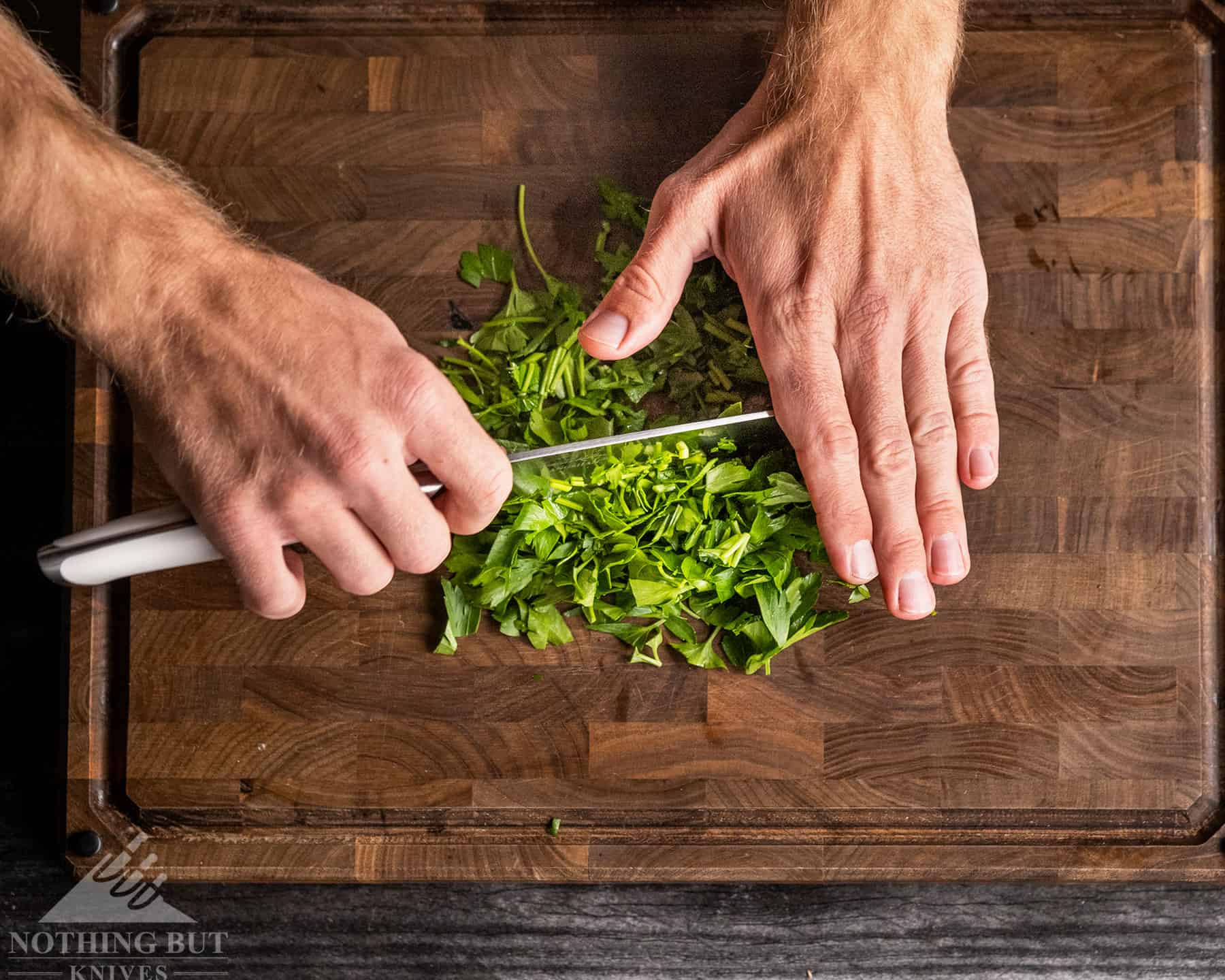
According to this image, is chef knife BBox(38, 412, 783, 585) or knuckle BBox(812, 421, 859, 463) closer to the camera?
chef knife BBox(38, 412, 783, 585)

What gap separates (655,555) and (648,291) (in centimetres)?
41

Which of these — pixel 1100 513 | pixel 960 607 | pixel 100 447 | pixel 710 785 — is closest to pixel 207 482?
pixel 100 447

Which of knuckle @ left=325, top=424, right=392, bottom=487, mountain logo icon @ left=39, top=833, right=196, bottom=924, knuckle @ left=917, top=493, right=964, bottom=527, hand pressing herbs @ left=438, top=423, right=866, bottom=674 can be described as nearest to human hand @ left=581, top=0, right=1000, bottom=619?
knuckle @ left=917, top=493, right=964, bottom=527

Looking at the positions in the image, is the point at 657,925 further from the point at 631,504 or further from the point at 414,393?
the point at 414,393

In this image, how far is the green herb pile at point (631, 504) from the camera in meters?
1.42

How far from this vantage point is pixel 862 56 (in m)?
1.38

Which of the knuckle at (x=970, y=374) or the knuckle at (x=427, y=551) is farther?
the knuckle at (x=970, y=374)

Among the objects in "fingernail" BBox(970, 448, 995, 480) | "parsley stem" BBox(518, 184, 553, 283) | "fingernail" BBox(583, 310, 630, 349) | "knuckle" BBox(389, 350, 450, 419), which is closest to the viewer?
"knuckle" BBox(389, 350, 450, 419)

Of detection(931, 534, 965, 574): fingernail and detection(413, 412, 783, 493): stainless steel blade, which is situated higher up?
detection(413, 412, 783, 493): stainless steel blade

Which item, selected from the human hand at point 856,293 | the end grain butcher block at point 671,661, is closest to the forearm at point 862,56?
the human hand at point 856,293

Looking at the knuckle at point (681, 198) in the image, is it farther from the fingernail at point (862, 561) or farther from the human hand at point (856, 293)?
the fingernail at point (862, 561)

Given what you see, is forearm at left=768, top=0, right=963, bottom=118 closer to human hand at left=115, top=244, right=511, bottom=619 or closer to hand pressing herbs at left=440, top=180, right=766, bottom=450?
hand pressing herbs at left=440, top=180, right=766, bottom=450

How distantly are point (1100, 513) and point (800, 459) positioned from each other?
0.57 m

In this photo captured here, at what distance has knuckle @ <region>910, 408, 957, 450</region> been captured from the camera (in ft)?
4.42
